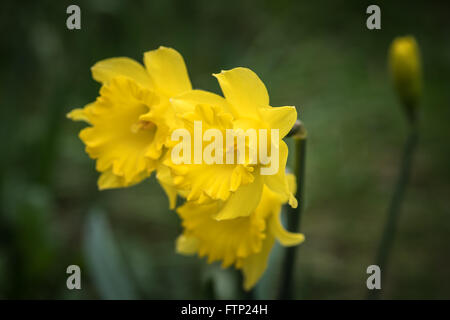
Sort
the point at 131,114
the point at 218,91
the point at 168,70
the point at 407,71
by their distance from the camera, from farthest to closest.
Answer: the point at 218,91, the point at 407,71, the point at 131,114, the point at 168,70

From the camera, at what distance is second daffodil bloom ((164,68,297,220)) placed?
814mm

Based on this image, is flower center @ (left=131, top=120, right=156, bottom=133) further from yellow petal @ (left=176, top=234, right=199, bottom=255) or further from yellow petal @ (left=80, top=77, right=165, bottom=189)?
yellow petal @ (left=176, top=234, right=199, bottom=255)

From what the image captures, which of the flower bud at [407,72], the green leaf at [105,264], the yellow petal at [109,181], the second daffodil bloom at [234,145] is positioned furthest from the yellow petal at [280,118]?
the green leaf at [105,264]

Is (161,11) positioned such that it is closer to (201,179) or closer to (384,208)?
(384,208)

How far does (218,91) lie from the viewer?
1938 millimetres

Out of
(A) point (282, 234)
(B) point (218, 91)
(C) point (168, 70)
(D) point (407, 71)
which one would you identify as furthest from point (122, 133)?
(B) point (218, 91)

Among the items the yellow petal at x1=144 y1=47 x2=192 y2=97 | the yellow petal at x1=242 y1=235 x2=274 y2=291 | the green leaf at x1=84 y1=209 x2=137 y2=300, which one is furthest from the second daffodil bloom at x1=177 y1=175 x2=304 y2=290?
the green leaf at x1=84 y1=209 x2=137 y2=300

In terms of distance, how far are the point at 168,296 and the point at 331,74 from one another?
1.48 m

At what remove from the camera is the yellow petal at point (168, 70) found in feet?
3.01

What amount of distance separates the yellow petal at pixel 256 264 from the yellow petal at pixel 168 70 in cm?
36

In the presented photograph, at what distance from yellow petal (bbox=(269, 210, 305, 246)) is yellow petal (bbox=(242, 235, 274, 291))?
0.04m

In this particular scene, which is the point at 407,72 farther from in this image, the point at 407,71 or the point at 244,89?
the point at 244,89

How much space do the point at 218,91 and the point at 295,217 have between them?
3.43 feet

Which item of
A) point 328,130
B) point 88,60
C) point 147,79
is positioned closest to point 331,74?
point 328,130
